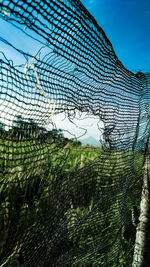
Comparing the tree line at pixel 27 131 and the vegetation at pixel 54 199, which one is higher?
the tree line at pixel 27 131

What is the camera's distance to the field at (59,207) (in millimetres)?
885

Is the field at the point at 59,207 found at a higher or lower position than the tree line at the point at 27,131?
lower

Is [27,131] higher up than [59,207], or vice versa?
[27,131]

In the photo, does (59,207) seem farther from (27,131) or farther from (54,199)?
(27,131)

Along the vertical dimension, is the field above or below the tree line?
below

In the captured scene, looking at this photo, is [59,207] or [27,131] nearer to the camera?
[27,131]

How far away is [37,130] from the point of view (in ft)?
2.67

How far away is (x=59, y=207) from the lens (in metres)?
1.01

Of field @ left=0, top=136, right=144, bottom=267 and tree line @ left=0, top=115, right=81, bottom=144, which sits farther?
field @ left=0, top=136, right=144, bottom=267

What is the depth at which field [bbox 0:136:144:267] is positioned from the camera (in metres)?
0.89

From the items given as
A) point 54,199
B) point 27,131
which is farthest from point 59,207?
point 27,131

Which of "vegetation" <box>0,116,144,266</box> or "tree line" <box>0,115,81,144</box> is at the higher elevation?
"tree line" <box>0,115,81,144</box>

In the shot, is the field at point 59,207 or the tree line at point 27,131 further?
the field at point 59,207

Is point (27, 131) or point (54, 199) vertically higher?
point (27, 131)
